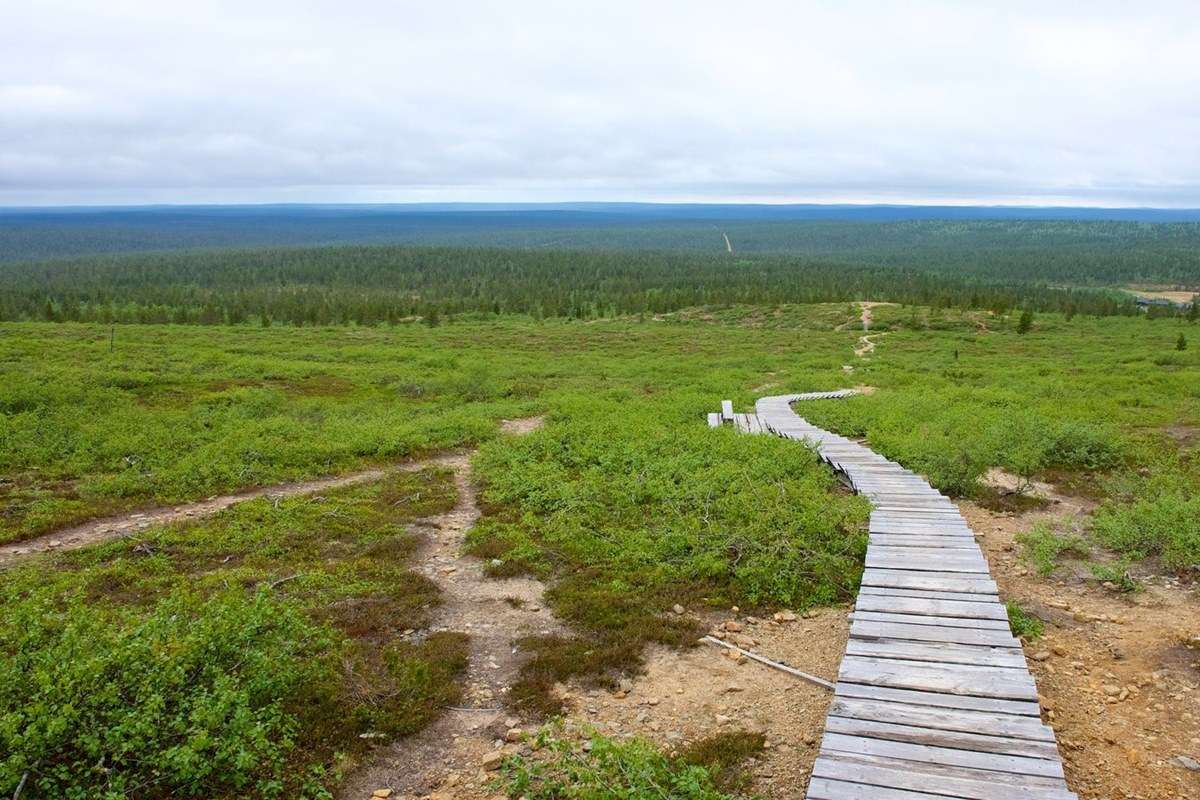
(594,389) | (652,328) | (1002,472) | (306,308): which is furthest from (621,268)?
(1002,472)

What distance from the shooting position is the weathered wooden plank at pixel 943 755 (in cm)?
558

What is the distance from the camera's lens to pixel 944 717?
6238 mm

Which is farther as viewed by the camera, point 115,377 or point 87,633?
point 115,377

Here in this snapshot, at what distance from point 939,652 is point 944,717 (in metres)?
1.04

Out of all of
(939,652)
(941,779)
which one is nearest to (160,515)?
(939,652)

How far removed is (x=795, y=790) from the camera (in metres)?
6.23

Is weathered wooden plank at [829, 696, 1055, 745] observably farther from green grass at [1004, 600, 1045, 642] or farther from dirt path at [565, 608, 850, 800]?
green grass at [1004, 600, 1045, 642]

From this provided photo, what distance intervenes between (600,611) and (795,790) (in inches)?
147

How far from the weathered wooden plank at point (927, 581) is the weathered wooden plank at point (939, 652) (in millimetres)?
1287

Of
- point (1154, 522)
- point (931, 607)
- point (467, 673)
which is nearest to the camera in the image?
point (931, 607)

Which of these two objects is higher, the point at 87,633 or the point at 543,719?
the point at 87,633

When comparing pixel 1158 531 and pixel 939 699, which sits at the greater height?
pixel 939 699

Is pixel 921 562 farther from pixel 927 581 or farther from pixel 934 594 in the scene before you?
pixel 934 594

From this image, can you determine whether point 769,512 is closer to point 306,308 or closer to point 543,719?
point 543,719
